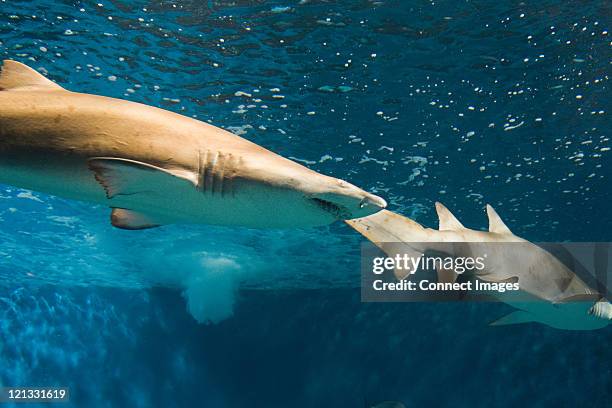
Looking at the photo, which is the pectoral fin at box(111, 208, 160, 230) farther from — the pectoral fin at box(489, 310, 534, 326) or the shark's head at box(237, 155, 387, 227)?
the pectoral fin at box(489, 310, 534, 326)

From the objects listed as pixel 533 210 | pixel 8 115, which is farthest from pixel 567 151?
pixel 8 115

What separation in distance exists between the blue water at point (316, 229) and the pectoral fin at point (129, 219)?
6229 millimetres

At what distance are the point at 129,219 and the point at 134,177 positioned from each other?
2.62ft

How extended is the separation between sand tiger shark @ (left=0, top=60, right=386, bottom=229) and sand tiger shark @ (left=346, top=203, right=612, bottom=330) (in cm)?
154

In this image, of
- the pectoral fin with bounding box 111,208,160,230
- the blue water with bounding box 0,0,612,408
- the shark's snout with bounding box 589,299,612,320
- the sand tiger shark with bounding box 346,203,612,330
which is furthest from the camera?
the blue water with bounding box 0,0,612,408

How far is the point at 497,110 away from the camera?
10898 millimetres

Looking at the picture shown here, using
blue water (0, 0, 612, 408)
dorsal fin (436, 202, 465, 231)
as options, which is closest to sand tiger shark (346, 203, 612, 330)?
dorsal fin (436, 202, 465, 231)

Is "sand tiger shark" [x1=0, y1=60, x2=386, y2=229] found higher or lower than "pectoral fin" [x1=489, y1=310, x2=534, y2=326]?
higher

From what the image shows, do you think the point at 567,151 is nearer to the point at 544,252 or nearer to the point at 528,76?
the point at 528,76

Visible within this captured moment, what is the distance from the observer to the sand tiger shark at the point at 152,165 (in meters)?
2.30

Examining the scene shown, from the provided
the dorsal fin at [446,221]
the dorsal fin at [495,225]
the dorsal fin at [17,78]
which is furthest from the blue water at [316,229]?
the dorsal fin at [17,78]

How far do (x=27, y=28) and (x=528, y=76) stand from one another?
11.2 meters

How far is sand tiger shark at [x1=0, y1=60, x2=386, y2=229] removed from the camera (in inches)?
90.7

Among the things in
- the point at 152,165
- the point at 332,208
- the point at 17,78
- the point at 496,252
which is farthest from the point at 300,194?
the point at 496,252
